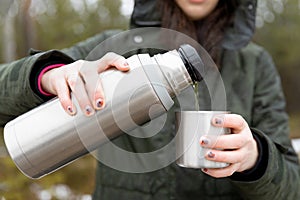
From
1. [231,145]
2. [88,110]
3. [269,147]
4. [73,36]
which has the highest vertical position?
[88,110]

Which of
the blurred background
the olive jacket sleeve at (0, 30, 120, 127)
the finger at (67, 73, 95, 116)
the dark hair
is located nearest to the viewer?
the finger at (67, 73, 95, 116)

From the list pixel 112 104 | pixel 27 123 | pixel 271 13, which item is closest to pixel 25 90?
pixel 27 123

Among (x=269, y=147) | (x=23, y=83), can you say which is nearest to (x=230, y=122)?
(x=269, y=147)

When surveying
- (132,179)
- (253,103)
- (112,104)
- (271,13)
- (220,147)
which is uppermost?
(112,104)

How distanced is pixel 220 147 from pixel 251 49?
48 centimetres

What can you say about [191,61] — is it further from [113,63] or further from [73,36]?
[73,36]

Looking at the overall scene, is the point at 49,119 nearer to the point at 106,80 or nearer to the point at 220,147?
the point at 106,80

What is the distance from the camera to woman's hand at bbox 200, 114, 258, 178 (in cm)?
79

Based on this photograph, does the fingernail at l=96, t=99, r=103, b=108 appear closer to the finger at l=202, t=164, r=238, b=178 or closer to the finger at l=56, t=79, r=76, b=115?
the finger at l=56, t=79, r=76, b=115

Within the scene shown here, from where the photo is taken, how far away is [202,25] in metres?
1.19

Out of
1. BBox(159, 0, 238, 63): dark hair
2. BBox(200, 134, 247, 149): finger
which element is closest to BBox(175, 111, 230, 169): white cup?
BBox(200, 134, 247, 149): finger

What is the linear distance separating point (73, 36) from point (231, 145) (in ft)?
21.1

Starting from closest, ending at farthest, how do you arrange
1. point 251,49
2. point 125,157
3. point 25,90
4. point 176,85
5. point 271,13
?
1. point 176,85
2. point 25,90
3. point 125,157
4. point 251,49
5. point 271,13

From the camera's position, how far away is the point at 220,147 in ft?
2.61
